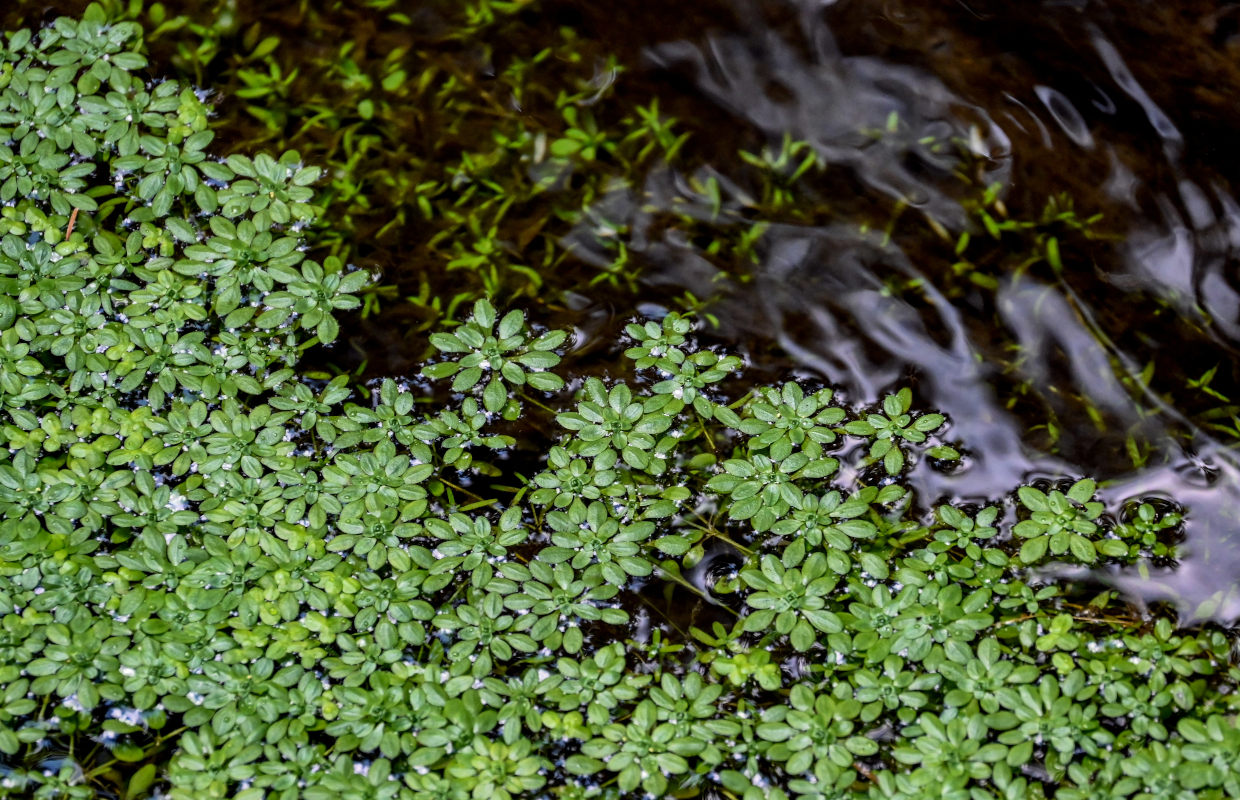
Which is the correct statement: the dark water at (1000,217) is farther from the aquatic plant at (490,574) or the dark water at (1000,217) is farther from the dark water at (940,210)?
the aquatic plant at (490,574)

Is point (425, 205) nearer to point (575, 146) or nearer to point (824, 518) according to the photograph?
point (575, 146)

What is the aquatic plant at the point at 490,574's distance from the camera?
2.54 m

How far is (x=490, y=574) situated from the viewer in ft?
9.09

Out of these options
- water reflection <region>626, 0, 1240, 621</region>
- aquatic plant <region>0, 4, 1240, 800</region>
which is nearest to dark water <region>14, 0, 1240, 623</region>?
water reflection <region>626, 0, 1240, 621</region>

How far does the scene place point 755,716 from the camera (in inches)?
104

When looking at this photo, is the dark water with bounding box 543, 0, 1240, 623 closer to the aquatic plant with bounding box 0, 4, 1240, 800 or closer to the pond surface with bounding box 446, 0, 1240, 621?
the pond surface with bounding box 446, 0, 1240, 621

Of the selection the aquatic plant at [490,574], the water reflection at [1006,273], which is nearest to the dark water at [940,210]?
the water reflection at [1006,273]

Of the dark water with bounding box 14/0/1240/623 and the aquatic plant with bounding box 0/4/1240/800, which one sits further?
the dark water with bounding box 14/0/1240/623

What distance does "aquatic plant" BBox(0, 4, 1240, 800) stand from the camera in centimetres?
254

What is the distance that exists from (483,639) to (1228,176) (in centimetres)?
299

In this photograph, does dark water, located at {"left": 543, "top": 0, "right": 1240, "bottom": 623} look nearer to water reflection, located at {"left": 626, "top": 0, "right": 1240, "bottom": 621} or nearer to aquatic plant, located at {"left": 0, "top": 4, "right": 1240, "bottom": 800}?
water reflection, located at {"left": 626, "top": 0, "right": 1240, "bottom": 621}

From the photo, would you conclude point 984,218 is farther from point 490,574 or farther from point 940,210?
point 490,574

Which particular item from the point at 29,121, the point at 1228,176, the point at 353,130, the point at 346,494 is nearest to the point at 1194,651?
the point at 1228,176

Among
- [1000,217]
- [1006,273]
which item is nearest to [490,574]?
[1006,273]
